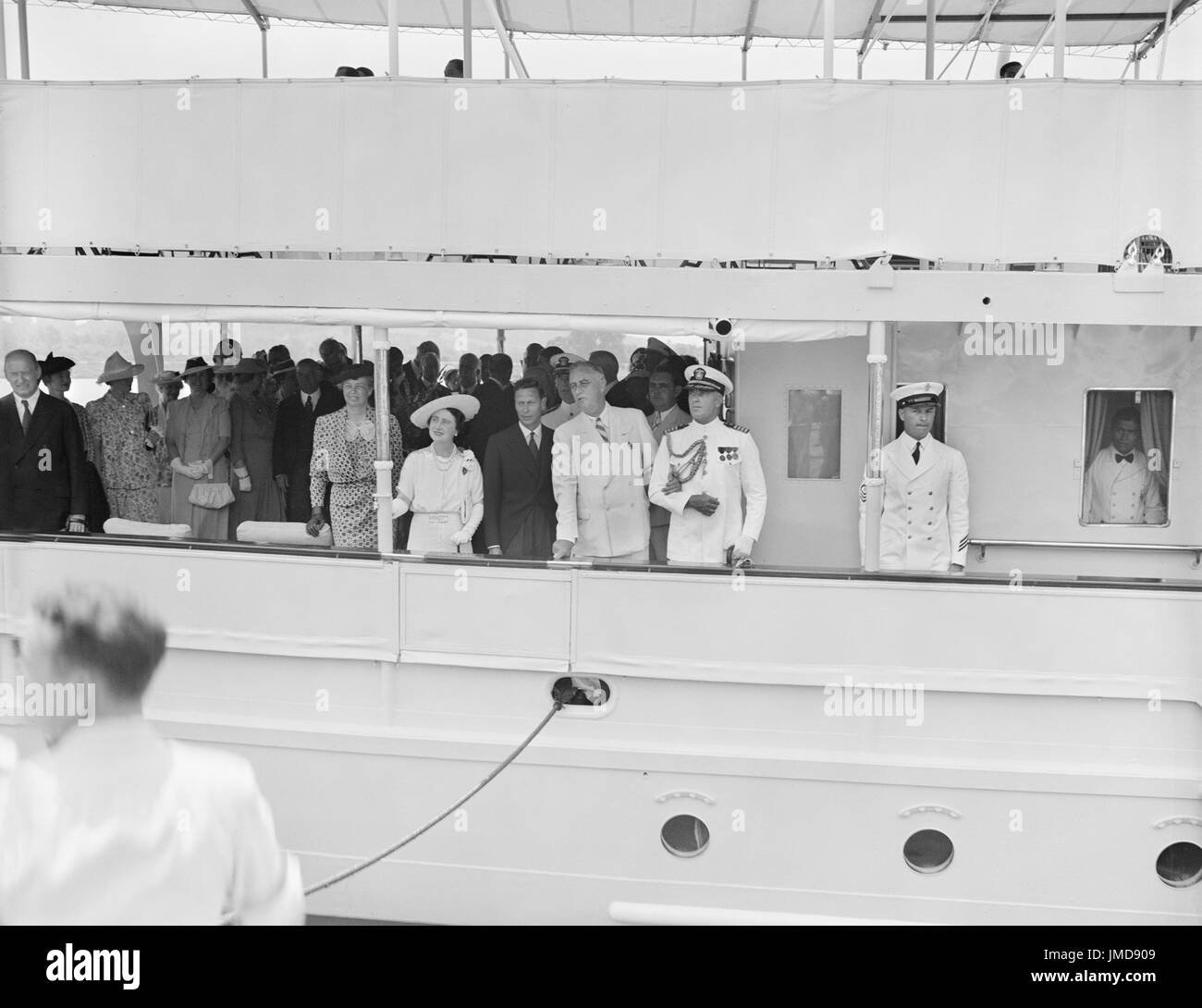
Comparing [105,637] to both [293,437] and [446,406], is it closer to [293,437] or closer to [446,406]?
[446,406]

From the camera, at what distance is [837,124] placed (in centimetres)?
614

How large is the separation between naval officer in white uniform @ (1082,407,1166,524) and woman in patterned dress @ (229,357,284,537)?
17.1 ft

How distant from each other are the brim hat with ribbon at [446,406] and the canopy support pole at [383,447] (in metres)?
0.31

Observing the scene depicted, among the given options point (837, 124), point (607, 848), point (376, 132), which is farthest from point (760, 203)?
point (607, 848)

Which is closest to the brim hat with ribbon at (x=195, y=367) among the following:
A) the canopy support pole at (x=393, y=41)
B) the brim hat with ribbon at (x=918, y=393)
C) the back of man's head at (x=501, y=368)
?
the back of man's head at (x=501, y=368)

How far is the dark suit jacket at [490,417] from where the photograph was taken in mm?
7102

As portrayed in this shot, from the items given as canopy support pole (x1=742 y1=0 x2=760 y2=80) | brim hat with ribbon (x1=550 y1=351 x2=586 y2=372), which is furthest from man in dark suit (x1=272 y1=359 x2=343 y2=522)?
canopy support pole (x1=742 y1=0 x2=760 y2=80)

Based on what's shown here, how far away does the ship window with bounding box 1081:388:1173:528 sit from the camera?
22.0 feet

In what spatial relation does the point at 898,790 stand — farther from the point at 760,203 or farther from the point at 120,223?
the point at 120,223

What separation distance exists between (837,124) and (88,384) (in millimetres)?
12271

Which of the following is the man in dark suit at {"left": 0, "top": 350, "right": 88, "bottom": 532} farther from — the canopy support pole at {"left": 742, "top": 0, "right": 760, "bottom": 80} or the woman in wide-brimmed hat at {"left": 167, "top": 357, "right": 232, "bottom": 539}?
the canopy support pole at {"left": 742, "top": 0, "right": 760, "bottom": 80}

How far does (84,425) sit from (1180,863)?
700 centimetres

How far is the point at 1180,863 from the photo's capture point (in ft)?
19.4

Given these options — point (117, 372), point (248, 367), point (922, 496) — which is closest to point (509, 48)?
point (248, 367)
